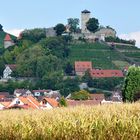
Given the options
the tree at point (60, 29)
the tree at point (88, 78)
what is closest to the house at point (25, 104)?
the tree at point (88, 78)

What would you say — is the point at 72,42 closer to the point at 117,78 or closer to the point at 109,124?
the point at 117,78

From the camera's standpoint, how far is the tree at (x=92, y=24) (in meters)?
170

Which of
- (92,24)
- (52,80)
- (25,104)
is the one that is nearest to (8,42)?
(92,24)

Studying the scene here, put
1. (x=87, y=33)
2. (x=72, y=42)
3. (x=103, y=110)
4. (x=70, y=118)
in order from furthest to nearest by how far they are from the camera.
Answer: (x=87, y=33) < (x=72, y=42) < (x=103, y=110) < (x=70, y=118)

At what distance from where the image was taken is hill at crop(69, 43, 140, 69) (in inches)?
5787

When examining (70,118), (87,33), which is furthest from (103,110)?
(87,33)

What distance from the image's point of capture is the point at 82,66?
141250 millimetres

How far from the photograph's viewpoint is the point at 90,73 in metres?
139

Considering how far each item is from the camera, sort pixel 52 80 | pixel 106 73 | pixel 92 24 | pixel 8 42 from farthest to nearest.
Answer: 1. pixel 92 24
2. pixel 8 42
3. pixel 106 73
4. pixel 52 80

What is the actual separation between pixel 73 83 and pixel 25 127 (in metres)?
120

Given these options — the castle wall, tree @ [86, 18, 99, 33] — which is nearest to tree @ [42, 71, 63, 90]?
Result: the castle wall

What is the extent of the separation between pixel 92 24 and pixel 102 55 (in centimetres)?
2611

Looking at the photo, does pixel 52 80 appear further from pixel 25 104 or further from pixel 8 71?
pixel 25 104

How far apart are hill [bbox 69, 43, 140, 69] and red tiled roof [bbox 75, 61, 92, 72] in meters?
2.63
